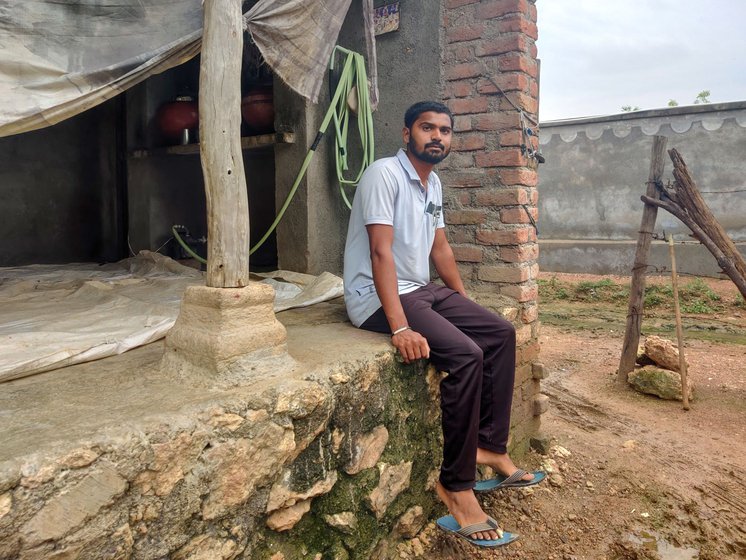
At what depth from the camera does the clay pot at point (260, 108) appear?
3664mm

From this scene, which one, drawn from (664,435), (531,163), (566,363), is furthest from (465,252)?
(566,363)

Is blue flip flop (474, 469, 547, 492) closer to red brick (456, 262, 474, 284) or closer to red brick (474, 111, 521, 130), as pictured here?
red brick (456, 262, 474, 284)

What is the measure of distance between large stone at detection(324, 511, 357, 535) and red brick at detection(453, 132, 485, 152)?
214cm

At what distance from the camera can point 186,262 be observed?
14.3 ft

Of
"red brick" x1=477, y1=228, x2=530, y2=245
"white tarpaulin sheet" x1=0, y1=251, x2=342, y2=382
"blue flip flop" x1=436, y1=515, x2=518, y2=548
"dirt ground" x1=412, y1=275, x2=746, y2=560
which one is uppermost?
"red brick" x1=477, y1=228, x2=530, y2=245

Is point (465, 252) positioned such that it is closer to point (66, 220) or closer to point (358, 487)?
point (358, 487)

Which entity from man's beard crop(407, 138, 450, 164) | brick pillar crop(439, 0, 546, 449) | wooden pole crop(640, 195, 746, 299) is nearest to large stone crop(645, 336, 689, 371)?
wooden pole crop(640, 195, 746, 299)

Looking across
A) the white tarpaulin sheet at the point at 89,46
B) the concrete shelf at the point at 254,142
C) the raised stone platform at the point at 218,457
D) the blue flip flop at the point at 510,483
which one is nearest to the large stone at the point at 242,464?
the raised stone platform at the point at 218,457

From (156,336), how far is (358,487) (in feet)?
3.32

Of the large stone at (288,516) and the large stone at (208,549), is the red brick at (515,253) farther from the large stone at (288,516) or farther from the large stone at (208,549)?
the large stone at (208,549)

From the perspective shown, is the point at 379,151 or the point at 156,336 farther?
the point at 379,151

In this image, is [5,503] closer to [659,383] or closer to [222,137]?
[222,137]

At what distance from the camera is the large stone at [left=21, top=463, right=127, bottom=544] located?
1250 mm

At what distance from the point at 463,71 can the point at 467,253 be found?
1.05 m
